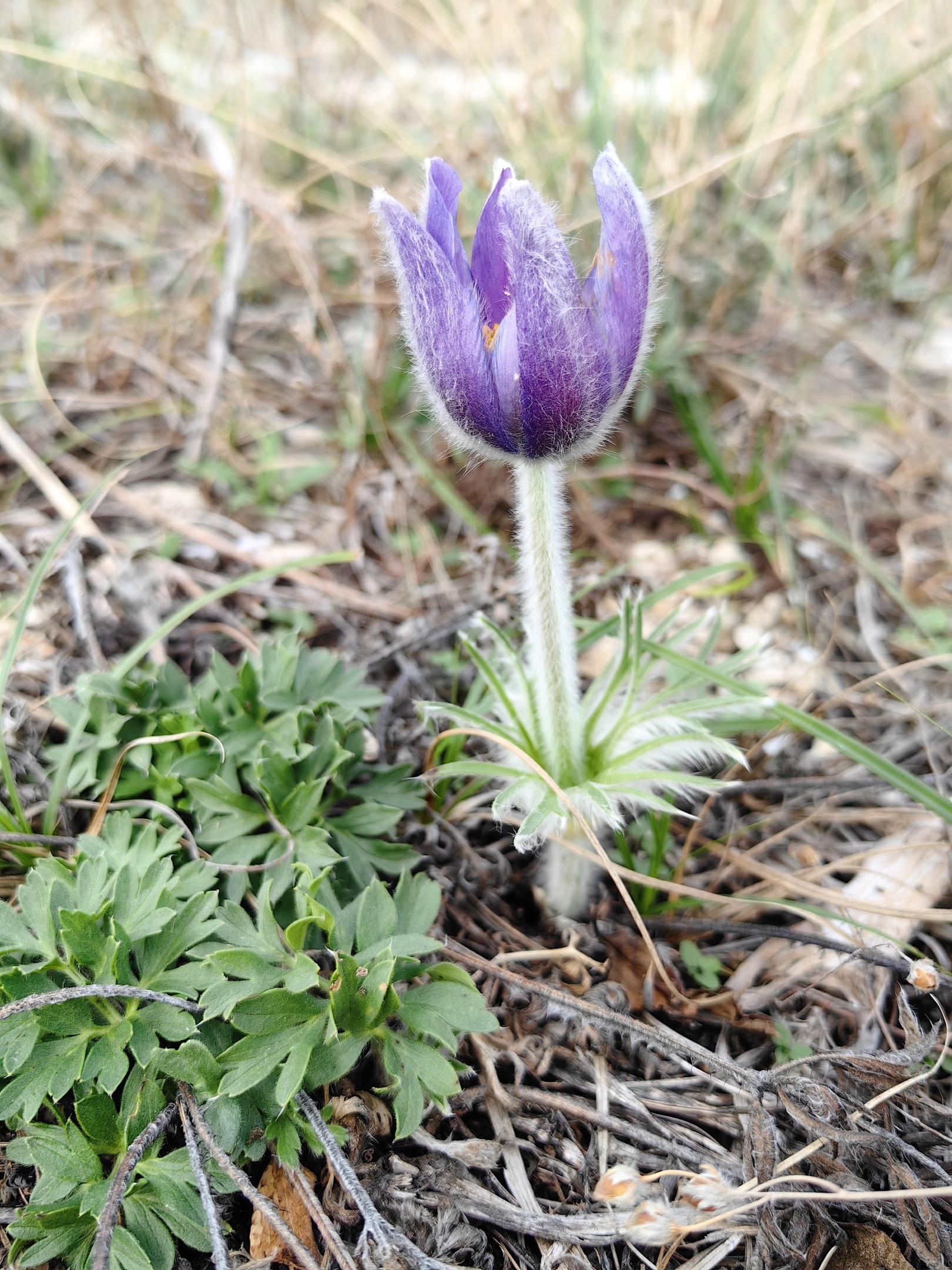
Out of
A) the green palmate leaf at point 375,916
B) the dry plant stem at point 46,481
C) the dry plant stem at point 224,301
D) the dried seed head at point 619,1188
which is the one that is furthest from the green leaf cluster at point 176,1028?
the dry plant stem at point 224,301

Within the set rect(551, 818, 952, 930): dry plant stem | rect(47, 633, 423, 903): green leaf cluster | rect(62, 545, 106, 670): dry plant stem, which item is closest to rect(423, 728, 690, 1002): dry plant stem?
rect(551, 818, 952, 930): dry plant stem

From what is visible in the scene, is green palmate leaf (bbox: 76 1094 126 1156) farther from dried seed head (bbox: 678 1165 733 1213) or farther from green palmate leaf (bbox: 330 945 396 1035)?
dried seed head (bbox: 678 1165 733 1213)

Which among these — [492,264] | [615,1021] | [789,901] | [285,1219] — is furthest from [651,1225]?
[492,264]

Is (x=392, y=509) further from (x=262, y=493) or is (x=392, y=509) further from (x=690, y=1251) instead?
(x=690, y=1251)

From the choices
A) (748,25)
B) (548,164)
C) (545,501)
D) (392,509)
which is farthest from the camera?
(748,25)

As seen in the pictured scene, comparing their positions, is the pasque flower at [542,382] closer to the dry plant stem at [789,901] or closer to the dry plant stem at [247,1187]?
the dry plant stem at [789,901]

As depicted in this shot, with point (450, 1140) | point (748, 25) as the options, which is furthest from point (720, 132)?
point (450, 1140)
